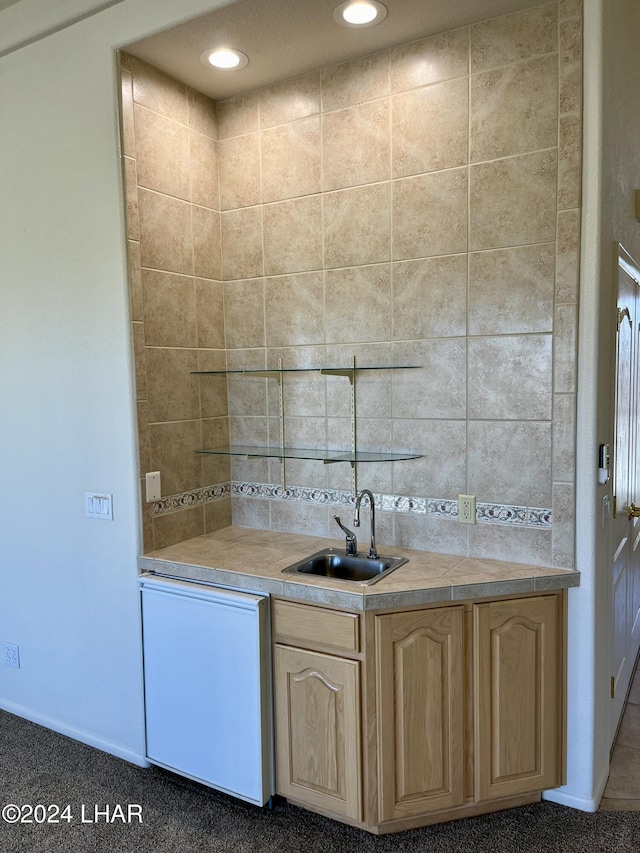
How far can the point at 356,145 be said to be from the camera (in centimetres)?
249

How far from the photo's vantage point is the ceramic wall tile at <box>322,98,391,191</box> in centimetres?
243

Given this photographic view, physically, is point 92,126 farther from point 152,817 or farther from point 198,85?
point 152,817

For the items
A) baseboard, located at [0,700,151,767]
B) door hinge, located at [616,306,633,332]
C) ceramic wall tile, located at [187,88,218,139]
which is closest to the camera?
door hinge, located at [616,306,633,332]

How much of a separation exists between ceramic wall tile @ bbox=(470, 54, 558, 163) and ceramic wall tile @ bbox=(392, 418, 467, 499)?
0.99 metres

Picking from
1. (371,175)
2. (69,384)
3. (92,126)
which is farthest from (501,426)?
(92,126)

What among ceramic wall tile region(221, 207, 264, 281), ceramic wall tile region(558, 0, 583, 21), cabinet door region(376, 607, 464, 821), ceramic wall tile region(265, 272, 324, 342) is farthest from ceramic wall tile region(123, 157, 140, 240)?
cabinet door region(376, 607, 464, 821)

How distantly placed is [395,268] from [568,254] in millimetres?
649

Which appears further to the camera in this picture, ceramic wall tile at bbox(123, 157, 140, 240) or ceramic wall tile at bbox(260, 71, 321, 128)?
ceramic wall tile at bbox(260, 71, 321, 128)

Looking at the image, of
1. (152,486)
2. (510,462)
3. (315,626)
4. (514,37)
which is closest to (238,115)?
(514,37)

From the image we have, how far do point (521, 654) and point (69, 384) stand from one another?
2.06 meters

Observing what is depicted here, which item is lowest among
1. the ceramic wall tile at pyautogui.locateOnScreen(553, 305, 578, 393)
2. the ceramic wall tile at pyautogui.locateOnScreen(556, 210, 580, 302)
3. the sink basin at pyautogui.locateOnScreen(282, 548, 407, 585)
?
the sink basin at pyautogui.locateOnScreen(282, 548, 407, 585)

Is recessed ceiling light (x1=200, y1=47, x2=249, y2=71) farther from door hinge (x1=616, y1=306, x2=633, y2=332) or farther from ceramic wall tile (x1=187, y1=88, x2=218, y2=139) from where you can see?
door hinge (x1=616, y1=306, x2=633, y2=332)

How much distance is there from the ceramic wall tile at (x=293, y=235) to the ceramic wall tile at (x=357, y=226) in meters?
0.05

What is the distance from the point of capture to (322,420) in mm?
2660
